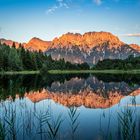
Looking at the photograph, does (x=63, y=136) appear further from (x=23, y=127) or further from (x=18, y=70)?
(x=18, y=70)

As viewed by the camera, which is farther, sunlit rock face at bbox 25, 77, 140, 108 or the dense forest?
the dense forest

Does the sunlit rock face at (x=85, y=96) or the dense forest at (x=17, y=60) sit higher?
the dense forest at (x=17, y=60)

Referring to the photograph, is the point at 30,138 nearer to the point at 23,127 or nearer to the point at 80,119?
the point at 23,127

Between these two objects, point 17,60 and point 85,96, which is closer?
point 85,96

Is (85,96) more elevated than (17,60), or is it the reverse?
(17,60)

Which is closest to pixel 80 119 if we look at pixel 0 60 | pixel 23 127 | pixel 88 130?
pixel 88 130

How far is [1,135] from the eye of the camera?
42.5 ft

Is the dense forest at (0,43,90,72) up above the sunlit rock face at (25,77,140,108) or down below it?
above

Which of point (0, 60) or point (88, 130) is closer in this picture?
point (88, 130)

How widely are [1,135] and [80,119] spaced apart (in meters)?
11.3

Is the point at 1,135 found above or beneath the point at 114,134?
above

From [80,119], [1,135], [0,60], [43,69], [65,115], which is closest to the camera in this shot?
[1,135]

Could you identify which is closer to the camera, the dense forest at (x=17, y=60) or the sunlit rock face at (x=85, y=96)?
the sunlit rock face at (x=85, y=96)

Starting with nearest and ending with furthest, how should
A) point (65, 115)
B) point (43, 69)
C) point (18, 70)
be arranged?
point (65, 115), point (18, 70), point (43, 69)
